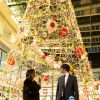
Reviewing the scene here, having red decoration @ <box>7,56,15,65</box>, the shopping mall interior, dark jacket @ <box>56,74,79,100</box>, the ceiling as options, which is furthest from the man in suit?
the ceiling

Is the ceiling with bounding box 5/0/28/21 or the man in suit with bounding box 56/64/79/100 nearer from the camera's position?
the man in suit with bounding box 56/64/79/100

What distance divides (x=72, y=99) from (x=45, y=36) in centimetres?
261

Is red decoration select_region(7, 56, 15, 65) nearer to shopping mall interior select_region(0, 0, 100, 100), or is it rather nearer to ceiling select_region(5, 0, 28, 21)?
shopping mall interior select_region(0, 0, 100, 100)

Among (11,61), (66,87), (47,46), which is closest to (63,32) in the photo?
(47,46)

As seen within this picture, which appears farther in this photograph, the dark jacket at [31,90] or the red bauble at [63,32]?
the red bauble at [63,32]

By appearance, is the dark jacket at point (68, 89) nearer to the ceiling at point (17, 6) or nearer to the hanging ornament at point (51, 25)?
the hanging ornament at point (51, 25)

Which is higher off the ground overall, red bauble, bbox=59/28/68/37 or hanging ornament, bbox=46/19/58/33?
hanging ornament, bbox=46/19/58/33

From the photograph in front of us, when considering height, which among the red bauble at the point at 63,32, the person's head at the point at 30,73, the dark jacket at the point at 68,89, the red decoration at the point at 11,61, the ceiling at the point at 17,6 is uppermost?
the ceiling at the point at 17,6

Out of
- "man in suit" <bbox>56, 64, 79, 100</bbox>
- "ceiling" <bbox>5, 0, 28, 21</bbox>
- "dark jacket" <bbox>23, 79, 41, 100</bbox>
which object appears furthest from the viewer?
"ceiling" <bbox>5, 0, 28, 21</bbox>

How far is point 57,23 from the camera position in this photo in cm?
538

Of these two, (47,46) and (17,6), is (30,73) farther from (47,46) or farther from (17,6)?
(17,6)

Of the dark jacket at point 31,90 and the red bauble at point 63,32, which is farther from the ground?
the red bauble at point 63,32

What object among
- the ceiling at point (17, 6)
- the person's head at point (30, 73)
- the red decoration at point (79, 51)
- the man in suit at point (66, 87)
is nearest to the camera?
the man in suit at point (66, 87)

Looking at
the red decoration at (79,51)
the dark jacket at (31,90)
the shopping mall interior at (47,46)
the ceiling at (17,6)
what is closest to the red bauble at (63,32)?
the shopping mall interior at (47,46)
